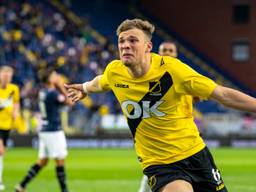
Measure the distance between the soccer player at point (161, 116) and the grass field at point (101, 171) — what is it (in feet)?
28.3

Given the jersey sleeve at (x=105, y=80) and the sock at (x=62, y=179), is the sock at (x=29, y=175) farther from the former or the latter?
the jersey sleeve at (x=105, y=80)

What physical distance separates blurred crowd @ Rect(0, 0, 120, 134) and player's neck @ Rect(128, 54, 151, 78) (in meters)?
27.9

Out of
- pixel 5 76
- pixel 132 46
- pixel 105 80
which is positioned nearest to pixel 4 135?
pixel 5 76

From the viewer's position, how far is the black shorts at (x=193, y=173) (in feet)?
25.9

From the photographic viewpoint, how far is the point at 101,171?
23.0 m

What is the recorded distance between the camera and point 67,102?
49.7 feet

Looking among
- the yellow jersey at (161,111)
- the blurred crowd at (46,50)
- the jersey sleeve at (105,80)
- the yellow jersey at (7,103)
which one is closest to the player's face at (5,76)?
the yellow jersey at (7,103)

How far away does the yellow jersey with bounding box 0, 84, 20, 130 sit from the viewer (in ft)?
59.5

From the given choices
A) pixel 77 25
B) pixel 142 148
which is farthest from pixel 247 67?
pixel 142 148

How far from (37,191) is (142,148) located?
860 centimetres

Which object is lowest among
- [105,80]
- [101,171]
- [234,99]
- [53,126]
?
[101,171]

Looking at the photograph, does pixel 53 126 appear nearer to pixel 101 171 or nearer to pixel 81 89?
pixel 81 89

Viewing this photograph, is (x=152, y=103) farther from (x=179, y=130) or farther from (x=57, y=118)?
(x=57, y=118)

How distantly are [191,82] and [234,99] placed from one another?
1.55 feet
